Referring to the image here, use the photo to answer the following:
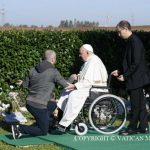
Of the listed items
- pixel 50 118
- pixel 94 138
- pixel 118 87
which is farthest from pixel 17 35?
pixel 94 138

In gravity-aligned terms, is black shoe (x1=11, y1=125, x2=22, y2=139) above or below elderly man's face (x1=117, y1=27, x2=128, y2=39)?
below

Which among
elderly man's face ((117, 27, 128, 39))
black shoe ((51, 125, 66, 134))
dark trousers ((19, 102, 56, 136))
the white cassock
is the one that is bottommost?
black shoe ((51, 125, 66, 134))

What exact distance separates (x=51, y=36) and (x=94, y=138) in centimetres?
523

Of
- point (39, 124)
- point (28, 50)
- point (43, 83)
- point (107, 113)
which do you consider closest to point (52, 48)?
point (28, 50)

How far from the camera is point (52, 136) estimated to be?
9.61 meters

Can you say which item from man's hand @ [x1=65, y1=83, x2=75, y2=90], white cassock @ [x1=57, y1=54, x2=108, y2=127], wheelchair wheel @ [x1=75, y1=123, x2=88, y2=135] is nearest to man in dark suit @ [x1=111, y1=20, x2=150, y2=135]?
white cassock @ [x1=57, y1=54, x2=108, y2=127]

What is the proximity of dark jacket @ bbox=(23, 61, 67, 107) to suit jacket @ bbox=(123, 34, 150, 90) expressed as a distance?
3.44 feet

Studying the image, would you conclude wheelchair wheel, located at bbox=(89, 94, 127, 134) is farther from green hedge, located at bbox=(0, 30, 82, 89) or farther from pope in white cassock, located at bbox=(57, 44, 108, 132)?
green hedge, located at bbox=(0, 30, 82, 89)

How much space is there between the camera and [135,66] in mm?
9211

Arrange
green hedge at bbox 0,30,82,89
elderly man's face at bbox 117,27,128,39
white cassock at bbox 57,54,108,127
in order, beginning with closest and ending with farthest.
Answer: elderly man's face at bbox 117,27,128,39, white cassock at bbox 57,54,108,127, green hedge at bbox 0,30,82,89

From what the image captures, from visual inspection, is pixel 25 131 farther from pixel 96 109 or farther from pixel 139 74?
pixel 139 74

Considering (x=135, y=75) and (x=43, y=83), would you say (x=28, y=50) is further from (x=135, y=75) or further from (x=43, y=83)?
(x=135, y=75)

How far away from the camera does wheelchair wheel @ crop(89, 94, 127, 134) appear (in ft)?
31.4

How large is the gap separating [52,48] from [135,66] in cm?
507
